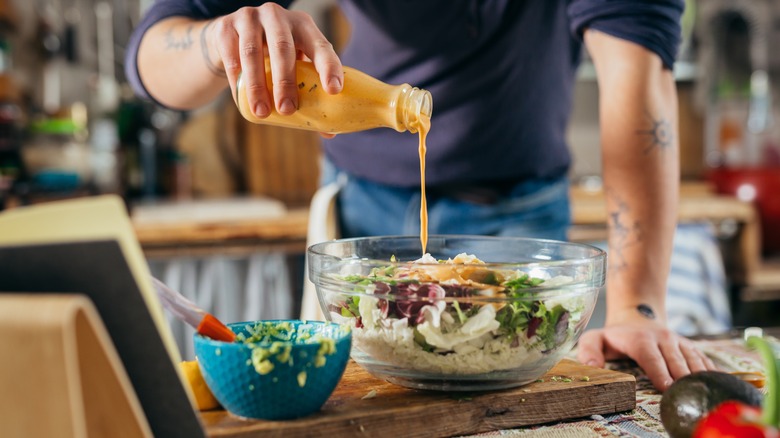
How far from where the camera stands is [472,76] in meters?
1.40

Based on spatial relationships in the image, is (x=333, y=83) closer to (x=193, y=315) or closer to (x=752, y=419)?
(x=193, y=315)

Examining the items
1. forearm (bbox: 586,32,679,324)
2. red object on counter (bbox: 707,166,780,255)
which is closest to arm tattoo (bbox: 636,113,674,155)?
forearm (bbox: 586,32,679,324)

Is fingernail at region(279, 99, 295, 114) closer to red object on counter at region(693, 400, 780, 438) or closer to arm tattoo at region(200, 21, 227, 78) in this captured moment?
arm tattoo at region(200, 21, 227, 78)

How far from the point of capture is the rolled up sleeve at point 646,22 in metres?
1.23

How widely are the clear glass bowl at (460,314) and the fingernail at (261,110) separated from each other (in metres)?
0.16

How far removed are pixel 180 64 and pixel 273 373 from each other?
62 cm

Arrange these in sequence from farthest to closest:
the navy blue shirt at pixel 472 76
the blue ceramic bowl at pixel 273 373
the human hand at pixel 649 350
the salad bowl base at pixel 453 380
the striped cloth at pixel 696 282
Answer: the striped cloth at pixel 696 282 → the navy blue shirt at pixel 472 76 → the human hand at pixel 649 350 → the salad bowl base at pixel 453 380 → the blue ceramic bowl at pixel 273 373

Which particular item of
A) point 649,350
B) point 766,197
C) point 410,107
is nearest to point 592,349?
point 649,350

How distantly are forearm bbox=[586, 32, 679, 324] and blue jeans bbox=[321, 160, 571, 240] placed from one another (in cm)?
20

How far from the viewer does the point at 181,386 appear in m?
0.58

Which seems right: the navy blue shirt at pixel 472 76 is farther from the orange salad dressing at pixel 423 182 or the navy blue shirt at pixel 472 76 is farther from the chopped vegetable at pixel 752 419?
the chopped vegetable at pixel 752 419

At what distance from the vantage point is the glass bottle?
2.69 feet

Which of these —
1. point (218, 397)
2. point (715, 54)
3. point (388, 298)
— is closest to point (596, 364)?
point (388, 298)

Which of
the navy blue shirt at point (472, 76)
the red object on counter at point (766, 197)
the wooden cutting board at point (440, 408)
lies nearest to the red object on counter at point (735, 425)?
the wooden cutting board at point (440, 408)
